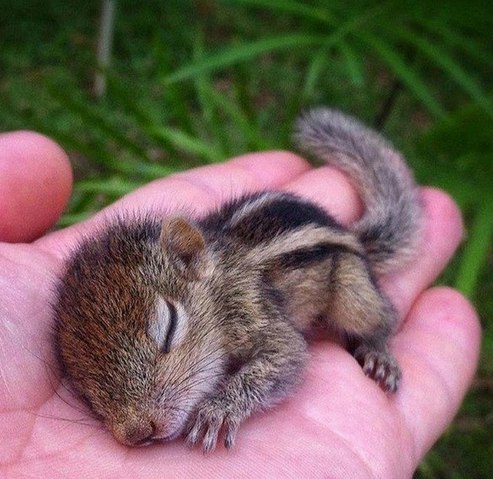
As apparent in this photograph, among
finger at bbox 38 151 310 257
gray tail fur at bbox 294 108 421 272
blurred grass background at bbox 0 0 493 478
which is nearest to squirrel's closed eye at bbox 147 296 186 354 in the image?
finger at bbox 38 151 310 257

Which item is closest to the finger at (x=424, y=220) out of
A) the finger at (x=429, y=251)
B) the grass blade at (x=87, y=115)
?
the finger at (x=429, y=251)

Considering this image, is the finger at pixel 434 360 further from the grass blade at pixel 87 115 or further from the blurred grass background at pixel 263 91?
A: the grass blade at pixel 87 115

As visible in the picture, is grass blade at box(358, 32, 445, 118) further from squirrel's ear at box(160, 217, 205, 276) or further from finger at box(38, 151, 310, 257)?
squirrel's ear at box(160, 217, 205, 276)

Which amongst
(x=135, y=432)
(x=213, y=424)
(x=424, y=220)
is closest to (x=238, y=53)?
(x=424, y=220)

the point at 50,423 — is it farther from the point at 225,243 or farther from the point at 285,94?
the point at 285,94

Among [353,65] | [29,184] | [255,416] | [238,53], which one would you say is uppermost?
[353,65]

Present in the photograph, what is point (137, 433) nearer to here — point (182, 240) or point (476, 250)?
point (182, 240)
